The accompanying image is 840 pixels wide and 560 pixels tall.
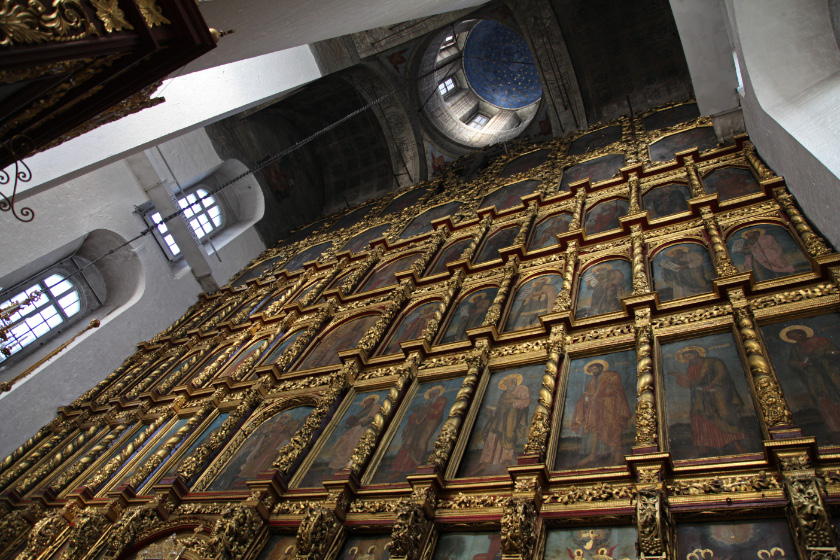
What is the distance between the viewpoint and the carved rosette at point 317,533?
5.92m

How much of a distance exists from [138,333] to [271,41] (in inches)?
469

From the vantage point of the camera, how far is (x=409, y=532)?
5438mm

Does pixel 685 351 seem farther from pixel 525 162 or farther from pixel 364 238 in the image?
pixel 364 238

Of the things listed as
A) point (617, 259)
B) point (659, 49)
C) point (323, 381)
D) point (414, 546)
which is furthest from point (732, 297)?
point (659, 49)

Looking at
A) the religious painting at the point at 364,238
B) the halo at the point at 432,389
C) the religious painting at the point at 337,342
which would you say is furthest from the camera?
the religious painting at the point at 364,238

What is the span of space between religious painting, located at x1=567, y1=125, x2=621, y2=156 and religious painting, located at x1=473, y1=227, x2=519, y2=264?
410 centimetres

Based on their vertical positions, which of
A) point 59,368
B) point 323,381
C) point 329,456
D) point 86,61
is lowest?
point 86,61

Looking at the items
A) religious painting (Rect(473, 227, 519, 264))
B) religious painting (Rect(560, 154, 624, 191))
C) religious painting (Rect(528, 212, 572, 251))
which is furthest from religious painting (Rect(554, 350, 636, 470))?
religious painting (Rect(560, 154, 624, 191))

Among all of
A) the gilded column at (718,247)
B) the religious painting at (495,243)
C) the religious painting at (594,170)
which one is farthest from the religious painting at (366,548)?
the religious painting at (594,170)

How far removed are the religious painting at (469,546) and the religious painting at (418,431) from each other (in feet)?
3.46

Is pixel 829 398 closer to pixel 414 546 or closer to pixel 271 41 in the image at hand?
pixel 414 546

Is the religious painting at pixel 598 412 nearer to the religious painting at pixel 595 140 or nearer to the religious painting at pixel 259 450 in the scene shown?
the religious painting at pixel 259 450

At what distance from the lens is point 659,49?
56.2 ft

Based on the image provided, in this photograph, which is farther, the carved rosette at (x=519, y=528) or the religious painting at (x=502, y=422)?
the religious painting at (x=502, y=422)
